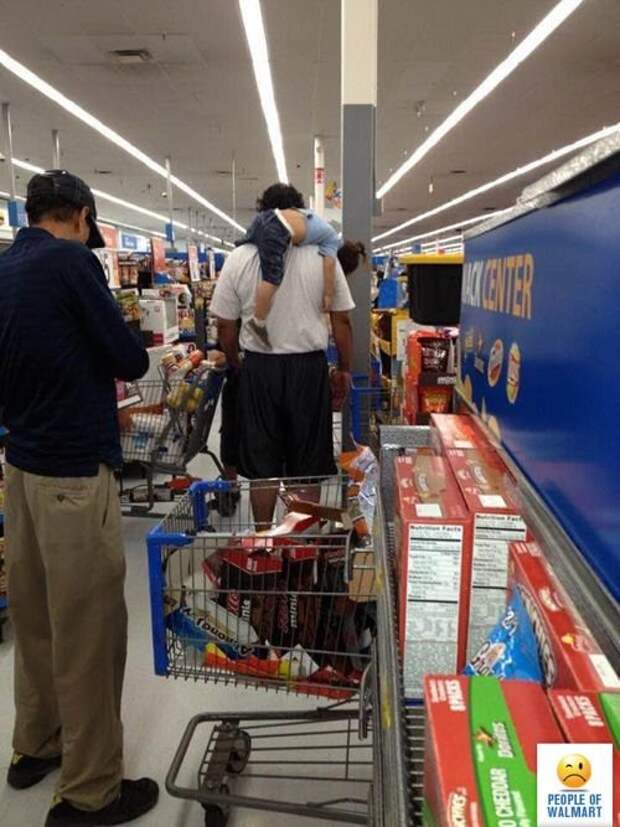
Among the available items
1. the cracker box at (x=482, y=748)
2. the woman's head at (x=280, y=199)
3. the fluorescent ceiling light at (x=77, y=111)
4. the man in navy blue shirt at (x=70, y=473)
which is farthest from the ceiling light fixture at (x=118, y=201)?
the cracker box at (x=482, y=748)

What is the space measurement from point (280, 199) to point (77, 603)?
77.2 inches

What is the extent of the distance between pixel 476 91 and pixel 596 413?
10.6 m

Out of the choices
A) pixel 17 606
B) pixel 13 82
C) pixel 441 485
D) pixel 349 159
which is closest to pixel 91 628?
pixel 17 606

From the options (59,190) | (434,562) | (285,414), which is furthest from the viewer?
(285,414)

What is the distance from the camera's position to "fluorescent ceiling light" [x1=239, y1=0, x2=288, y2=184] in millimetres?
6977

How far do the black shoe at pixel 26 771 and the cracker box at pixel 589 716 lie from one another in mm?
2143

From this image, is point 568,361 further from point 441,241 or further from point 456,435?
point 441,241

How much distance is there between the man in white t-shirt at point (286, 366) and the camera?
3.06 meters

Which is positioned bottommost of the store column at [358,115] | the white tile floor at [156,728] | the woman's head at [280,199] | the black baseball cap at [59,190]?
the white tile floor at [156,728]

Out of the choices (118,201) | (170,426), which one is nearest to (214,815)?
(170,426)

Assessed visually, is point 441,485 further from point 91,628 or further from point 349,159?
point 349,159

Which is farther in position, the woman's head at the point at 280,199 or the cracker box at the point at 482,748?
the woman's head at the point at 280,199

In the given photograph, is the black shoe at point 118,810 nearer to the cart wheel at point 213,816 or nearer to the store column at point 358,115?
the cart wheel at point 213,816

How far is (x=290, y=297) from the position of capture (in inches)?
120
